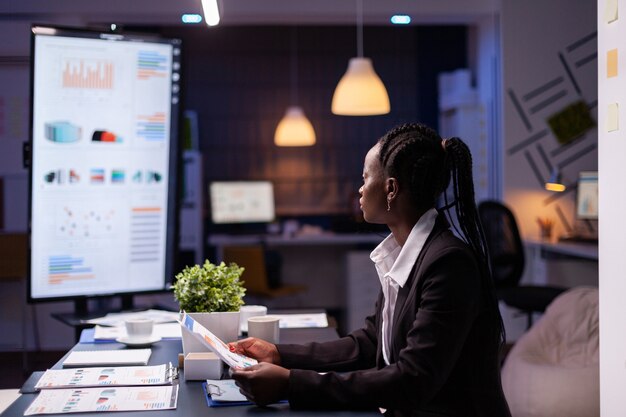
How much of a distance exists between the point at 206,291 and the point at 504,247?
13.2ft

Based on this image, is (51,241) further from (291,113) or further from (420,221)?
(291,113)

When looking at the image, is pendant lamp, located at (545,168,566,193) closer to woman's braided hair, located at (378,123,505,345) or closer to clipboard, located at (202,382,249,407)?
woman's braided hair, located at (378,123,505,345)

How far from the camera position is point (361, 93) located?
20.5ft

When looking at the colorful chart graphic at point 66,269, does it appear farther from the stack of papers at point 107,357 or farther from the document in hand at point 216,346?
the document in hand at point 216,346

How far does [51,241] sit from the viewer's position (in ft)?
10.8

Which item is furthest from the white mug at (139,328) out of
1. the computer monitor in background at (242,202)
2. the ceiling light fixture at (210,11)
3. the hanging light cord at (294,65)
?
the hanging light cord at (294,65)

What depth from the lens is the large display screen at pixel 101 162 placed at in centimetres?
324

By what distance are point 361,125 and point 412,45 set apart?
42.1 inches
